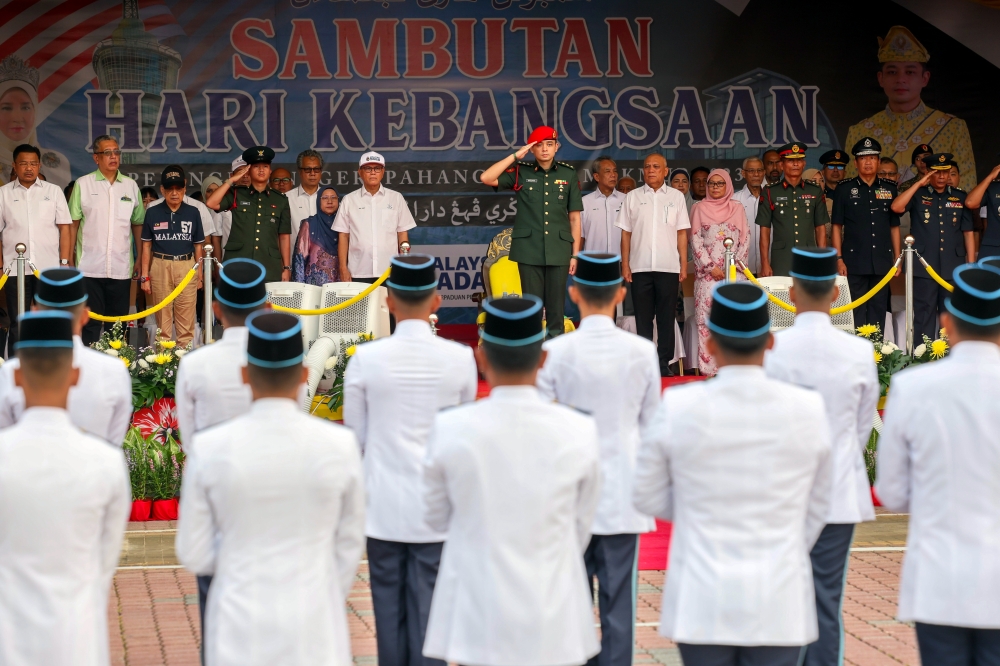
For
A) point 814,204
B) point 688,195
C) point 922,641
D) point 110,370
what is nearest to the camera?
point 922,641

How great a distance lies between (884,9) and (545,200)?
14.2 feet

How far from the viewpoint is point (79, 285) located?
3.96 metres

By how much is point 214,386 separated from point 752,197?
306 inches

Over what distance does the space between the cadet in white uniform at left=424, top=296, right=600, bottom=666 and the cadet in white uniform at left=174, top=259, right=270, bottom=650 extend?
1.05 metres

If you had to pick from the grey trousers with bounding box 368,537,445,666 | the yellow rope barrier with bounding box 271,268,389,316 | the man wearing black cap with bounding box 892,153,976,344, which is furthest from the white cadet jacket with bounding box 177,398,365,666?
the man wearing black cap with bounding box 892,153,976,344

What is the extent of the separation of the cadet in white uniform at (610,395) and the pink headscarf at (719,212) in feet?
20.1

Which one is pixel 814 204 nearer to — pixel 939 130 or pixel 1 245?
pixel 939 130

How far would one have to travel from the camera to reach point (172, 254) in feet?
31.7

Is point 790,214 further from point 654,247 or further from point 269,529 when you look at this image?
point 269,529

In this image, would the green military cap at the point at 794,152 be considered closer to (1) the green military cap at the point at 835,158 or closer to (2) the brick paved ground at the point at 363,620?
(1) the green military cap at the point at 835,158

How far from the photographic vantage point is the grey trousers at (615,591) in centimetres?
389

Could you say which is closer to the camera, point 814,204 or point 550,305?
point 550,305

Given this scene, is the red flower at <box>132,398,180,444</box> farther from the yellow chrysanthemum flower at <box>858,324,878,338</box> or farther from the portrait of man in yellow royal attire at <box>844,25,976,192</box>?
the portrait of man in yellow royal attire at <box>844,25,976,192</box>

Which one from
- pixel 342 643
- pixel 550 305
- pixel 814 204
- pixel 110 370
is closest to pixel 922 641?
pixel 342 643
